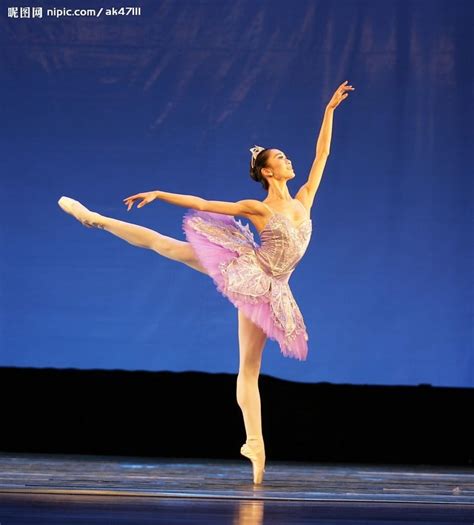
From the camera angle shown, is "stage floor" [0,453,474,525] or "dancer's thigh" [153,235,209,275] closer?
"stage floor" [0,453,474,525]

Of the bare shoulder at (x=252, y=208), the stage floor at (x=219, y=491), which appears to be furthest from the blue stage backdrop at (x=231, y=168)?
the bare shoulder at (x=252, y=208)

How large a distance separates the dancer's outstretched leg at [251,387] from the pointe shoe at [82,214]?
779mm

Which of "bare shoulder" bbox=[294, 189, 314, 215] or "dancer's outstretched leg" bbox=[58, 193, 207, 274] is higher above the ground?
"bare shoulder" bbox=[294, 189, 314, 215]

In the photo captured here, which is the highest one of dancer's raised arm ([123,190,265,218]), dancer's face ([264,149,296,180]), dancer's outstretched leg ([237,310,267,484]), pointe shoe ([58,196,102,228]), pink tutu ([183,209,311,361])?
dancer's face ([264,149,296,180])

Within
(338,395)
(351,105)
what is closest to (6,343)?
(338,395)

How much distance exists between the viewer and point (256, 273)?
4.83 meters

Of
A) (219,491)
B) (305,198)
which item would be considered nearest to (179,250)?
(305,198)

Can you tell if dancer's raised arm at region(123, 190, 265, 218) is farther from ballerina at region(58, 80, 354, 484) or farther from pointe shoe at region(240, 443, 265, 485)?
pointe shoe at region(240, 443, 265, 485)

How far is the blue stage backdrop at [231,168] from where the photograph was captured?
585cm

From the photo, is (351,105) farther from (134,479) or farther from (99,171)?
(134,479)

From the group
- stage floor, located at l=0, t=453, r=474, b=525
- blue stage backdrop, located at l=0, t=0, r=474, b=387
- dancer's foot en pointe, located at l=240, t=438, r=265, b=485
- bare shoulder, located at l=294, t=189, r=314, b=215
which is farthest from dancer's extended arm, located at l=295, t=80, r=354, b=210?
stage floor, located at l=0, t=453, r=474, b=525

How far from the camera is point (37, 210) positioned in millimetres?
5922

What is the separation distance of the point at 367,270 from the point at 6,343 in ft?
6.07

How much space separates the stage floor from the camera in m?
3.82
